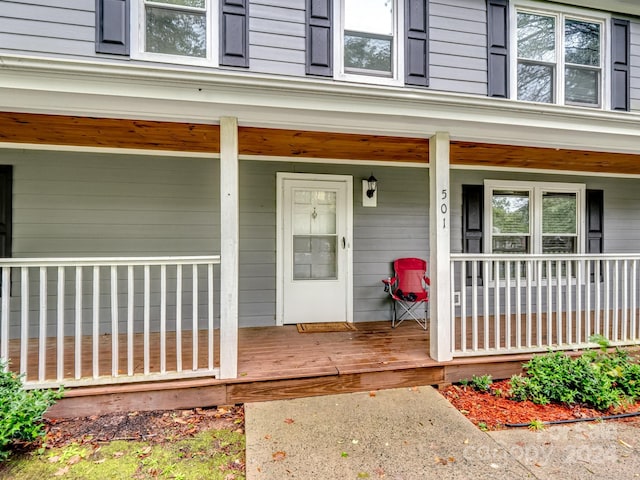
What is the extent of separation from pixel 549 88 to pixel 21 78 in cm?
524

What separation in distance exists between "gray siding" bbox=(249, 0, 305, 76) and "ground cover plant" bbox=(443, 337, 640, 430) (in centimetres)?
339

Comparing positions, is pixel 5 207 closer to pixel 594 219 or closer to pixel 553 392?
pixel 553 392

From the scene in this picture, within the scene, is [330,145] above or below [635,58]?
below

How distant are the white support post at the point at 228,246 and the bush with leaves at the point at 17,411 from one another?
115cm

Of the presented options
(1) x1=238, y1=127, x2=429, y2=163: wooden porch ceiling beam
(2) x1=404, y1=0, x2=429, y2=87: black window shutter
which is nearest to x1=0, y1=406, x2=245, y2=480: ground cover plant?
(1) x1=238, y1=127, x2=429, y2=163: wooden porch ceiling beam

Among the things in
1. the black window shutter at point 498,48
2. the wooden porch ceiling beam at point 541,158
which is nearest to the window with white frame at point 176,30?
the wooden porch ceiling beam at point 541,158

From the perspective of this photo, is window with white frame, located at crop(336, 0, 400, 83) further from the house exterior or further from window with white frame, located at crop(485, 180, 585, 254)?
window with white frame, located at crop(485, 180, 585, 254)

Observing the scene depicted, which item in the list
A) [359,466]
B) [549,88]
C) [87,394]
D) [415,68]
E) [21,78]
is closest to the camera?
[359,466]

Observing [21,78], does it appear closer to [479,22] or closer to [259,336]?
[259,336]

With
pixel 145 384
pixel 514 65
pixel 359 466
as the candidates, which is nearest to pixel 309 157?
pixel 514 65

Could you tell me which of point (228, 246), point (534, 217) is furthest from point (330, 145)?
point (534, 217)

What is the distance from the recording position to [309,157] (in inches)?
165

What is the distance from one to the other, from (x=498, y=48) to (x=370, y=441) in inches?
164

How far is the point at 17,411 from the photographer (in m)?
2.08
